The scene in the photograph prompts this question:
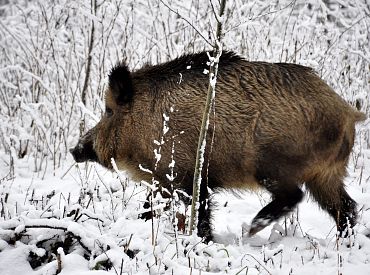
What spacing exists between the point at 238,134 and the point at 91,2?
12.5 ft

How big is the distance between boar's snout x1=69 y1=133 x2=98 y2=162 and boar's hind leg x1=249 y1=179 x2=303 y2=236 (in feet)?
5.41

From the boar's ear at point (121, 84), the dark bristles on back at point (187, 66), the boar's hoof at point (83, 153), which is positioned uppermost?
the dark bristles on back at point (187, 66)

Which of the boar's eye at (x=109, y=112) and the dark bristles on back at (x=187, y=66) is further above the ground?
the dark bristles on back at (x=187, y=66)

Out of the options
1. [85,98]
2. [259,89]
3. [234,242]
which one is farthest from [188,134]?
[85,98]

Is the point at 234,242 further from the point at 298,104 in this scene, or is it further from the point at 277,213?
the point at 298,104

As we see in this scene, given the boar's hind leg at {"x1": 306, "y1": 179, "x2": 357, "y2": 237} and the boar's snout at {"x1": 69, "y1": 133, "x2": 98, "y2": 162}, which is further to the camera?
the boar's snout at {"x1": 69, "y1": 133, "x2": 98, "y2": 162}

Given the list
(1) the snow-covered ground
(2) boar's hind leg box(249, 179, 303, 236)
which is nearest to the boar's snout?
(1) the snow-covered ground

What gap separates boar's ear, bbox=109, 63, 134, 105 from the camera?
155 inches

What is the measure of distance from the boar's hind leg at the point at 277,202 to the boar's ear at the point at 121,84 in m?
1.37

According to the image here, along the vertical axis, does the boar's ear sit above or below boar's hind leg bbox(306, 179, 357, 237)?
above

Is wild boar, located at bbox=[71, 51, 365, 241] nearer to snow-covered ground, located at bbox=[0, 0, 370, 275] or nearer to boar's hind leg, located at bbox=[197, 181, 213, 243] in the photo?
boar's hind leg, located at bbox=[197, 181, 213, 243]

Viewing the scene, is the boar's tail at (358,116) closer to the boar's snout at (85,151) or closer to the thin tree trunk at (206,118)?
the thin tree trunk at (206,118)

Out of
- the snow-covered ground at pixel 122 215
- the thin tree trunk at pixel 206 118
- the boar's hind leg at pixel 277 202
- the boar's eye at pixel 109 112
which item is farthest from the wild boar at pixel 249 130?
the thin tree trunk at pixel 206 118

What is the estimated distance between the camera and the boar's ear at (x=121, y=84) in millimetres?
3932
